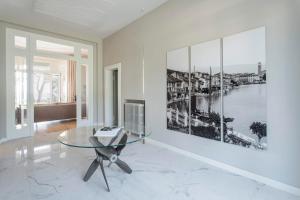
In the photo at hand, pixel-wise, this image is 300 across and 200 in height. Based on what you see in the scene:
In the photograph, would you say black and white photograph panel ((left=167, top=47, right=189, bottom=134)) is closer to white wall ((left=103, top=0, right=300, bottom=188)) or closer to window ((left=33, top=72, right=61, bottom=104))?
white wall ((left=103, top=0, right=300, bottom=188))

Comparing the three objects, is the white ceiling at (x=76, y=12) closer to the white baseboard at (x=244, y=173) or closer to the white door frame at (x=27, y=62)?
the white door frame at (x=27, y=62)

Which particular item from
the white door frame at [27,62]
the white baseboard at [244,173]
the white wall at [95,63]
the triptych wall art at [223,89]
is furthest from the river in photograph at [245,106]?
the white door frame at [27,62]

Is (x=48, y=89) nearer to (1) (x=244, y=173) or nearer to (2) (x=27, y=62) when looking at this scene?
(2) (x=27, y=62)

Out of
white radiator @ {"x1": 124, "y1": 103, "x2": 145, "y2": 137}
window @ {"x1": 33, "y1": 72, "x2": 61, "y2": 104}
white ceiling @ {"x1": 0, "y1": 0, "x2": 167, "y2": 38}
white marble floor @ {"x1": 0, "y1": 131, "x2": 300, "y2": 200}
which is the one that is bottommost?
white marble floor @ {"x1": 0, "y1": 131, "x2": 300, "y2": 200}

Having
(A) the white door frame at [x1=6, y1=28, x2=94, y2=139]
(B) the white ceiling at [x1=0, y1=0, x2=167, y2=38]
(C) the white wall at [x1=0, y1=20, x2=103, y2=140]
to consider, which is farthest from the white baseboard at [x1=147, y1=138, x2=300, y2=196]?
(A) the white door frame at [x1=6, y1=28, x2=94, y2=139]

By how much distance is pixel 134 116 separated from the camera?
4441 mm

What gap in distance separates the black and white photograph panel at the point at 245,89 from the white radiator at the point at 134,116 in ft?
6.63

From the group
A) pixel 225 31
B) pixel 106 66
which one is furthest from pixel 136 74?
pixel 225 31

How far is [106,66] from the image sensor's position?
19.0 feet

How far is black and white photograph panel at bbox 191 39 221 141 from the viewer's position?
2.70 meters

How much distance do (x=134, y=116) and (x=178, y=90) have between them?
1572 millimetres

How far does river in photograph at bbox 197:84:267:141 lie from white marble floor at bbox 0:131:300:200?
0.71m

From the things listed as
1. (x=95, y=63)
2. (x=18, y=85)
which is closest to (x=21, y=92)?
(x=18, y=85)

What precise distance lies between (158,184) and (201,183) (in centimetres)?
56
